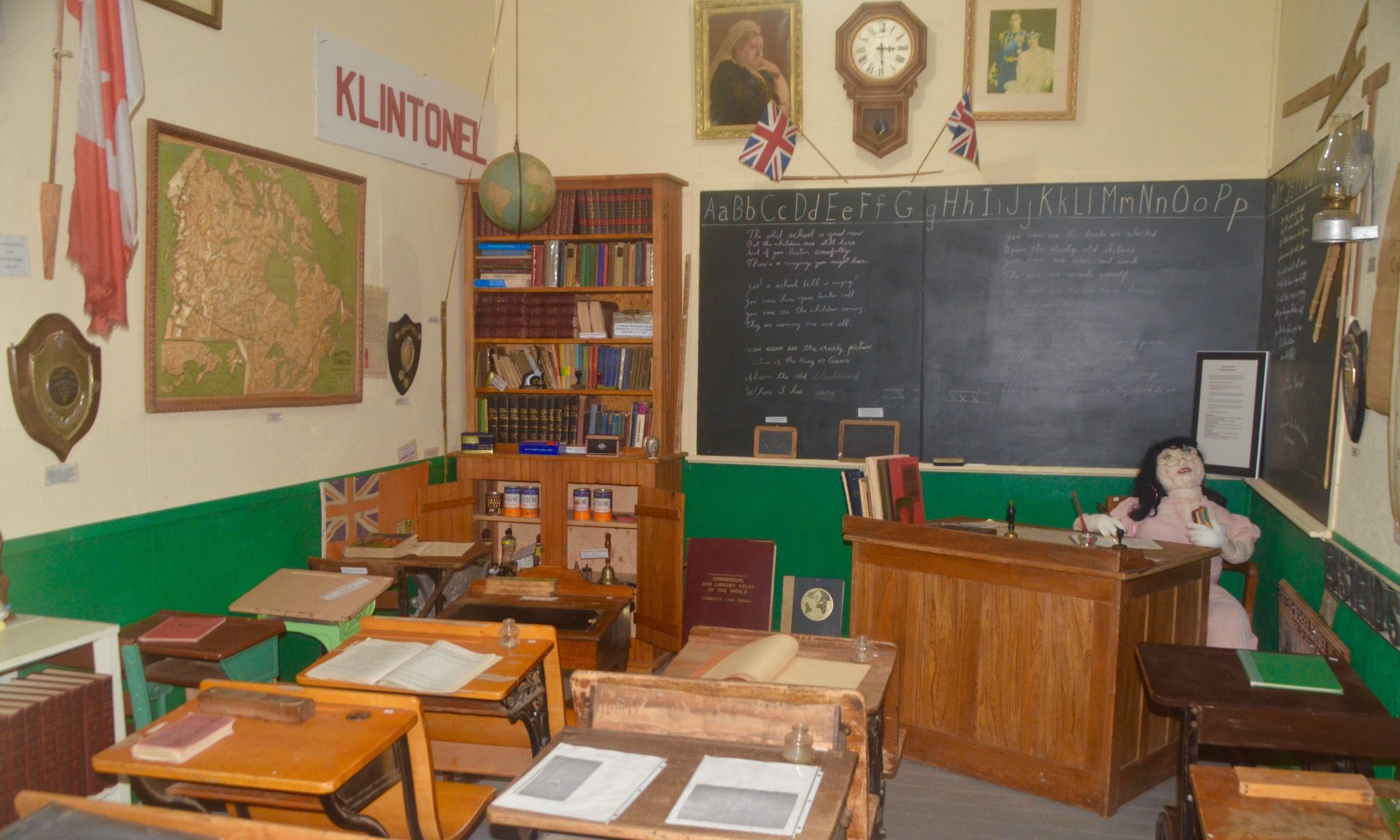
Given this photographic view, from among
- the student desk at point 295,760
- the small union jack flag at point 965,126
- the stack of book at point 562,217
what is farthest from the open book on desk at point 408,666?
the small union jack flag at point 965,126

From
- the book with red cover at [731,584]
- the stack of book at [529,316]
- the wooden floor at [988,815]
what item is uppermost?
the stack of book at [529,316]

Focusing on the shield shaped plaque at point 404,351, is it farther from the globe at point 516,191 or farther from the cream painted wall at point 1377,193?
the cream painted wall at point 1377,193

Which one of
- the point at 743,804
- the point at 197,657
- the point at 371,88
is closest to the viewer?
the point at 743,804

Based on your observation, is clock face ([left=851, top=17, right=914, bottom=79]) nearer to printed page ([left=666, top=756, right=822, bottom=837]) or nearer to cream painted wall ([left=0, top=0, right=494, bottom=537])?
cream painted wall ([left=0, top=0, right=494, bottom=537])

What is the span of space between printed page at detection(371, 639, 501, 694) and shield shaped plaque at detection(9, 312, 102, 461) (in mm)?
1459

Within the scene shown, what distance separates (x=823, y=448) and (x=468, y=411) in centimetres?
204

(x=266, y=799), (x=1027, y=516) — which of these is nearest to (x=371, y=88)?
(x=266, y=799)

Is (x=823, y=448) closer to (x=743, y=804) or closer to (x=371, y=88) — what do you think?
(x=371, y=88)

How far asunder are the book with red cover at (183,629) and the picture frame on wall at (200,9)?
2.15 metres

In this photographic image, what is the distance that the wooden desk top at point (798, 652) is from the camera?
8.84 feet

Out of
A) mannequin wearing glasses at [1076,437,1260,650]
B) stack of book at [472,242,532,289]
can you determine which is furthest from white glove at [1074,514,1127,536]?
stack of book at [472,242,532,289]

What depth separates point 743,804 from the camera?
1794 millimetres

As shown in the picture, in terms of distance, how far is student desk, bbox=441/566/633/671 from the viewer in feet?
12.3

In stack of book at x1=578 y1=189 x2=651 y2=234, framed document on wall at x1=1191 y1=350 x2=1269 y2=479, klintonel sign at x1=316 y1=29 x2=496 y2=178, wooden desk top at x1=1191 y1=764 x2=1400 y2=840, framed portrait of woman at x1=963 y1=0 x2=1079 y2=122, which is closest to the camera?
wooden desk top at x1=1191 y1=764 x2=1400 y2=840
